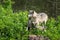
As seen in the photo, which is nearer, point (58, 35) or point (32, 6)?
point (58, 35)

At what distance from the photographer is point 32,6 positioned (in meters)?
8.43

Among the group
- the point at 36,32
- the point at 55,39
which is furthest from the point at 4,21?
the point at 55,39

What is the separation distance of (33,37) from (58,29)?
0.87 metres

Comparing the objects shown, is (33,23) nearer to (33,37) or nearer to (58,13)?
(33,37)

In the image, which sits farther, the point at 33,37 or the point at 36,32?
the point at 36,32

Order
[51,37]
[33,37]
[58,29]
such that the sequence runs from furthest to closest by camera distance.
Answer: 1. [58,29]
2. [51,37]
3. [33,37]

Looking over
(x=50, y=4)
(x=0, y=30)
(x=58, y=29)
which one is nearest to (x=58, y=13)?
(x=50, y=4)

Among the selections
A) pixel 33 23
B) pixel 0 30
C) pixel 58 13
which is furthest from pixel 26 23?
pixel 58 13

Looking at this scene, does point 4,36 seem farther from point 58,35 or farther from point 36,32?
point 58,35

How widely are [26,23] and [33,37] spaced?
0.80 metres

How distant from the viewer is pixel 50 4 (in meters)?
8.73

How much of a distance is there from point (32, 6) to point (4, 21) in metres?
3.00

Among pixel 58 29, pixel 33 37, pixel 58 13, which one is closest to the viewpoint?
pixel 33 37

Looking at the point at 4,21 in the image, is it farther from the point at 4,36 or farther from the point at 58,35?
the point at 58,35
